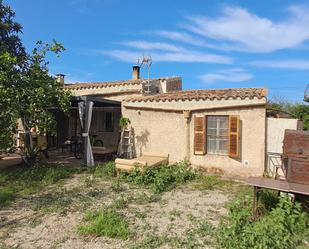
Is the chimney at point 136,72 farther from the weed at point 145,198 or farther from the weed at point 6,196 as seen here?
the weed at point 145,198

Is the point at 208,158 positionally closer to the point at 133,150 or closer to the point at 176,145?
the point at 176,145

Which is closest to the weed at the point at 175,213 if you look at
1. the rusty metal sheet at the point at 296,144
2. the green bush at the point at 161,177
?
the green bush at the point at 161,177

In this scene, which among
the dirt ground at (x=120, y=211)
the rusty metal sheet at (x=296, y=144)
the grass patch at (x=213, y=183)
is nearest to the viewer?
the dirt ground at (x=120, y=211)

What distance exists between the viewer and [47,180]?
35.4ft

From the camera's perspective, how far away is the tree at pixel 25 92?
11070 mm

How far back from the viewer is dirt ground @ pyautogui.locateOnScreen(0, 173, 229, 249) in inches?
240

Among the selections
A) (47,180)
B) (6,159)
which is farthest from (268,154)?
(6,159)

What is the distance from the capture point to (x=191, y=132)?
1251 centimetres

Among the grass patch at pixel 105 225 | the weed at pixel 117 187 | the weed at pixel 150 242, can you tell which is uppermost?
the weed at pixel 117 187

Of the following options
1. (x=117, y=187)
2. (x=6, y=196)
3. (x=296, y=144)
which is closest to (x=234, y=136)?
(x=296, y=144)

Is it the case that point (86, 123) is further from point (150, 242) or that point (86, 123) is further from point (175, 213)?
point (150, 242)

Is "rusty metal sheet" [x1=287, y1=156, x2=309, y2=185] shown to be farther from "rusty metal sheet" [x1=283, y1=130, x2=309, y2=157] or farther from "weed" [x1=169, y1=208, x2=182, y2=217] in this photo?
"weed" [x1=169, y1=208, x2=182, y2=217]

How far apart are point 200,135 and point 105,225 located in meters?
6.32

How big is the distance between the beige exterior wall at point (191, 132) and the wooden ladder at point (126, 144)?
27 centimetres
